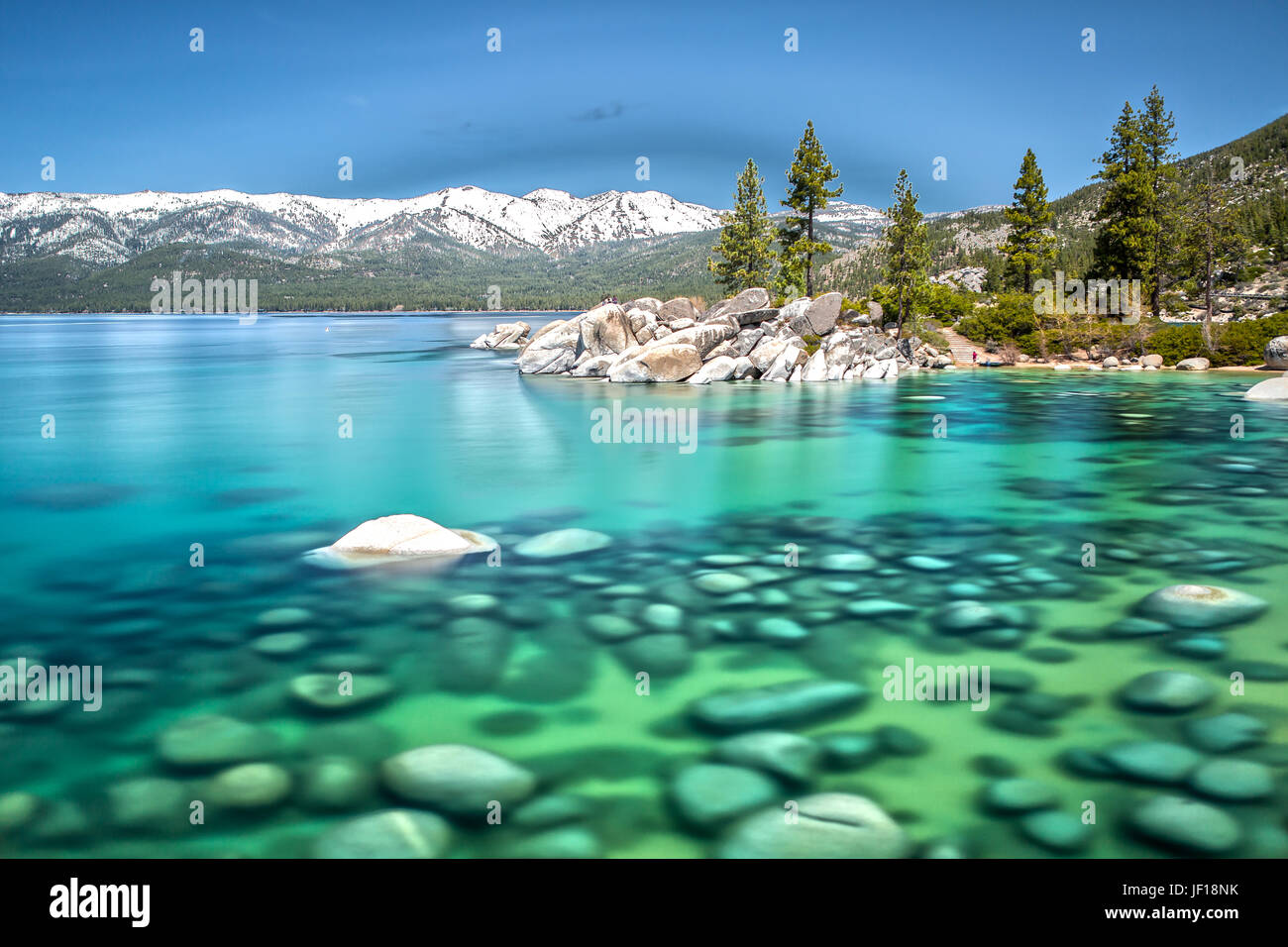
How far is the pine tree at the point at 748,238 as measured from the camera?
201ft

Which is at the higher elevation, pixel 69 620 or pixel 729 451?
pixel 729 451

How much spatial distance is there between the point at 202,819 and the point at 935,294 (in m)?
62.4

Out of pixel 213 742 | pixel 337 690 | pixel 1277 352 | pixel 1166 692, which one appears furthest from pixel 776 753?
pixel 1277 352

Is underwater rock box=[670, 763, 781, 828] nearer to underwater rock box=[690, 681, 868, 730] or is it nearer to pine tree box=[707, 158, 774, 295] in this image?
underwater rock box=[690, 681, 868, 730]

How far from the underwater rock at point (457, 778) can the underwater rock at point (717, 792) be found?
123 cm

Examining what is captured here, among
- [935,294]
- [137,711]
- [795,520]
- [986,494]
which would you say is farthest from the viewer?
[935,294]

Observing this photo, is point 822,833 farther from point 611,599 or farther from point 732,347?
point 732,347

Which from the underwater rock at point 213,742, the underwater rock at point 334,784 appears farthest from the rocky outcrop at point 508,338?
the underwater rock at point 334,784

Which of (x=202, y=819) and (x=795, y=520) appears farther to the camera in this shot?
(x=795, y=520)

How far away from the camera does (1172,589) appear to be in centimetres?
1050

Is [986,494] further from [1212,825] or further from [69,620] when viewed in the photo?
[69,620]

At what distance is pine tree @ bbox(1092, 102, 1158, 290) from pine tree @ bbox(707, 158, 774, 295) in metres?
23.5
